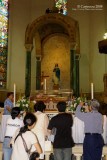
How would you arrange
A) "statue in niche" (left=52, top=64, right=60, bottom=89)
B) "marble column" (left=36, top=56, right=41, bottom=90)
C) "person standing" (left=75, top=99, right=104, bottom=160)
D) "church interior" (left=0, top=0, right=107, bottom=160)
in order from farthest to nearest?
"church interior" (left=0, top=0, right=107, bottom=160), "marble column" (left=36, top=56, right=41, bottom=90), "statue in niche" (left=52, top=64, right=60, bottom=89), "person standing" (left=75, top=99, right=104, bottom=160)

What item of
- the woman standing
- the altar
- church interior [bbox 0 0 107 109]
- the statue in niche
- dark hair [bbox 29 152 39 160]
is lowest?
dark hair [bbox 29 152 39 160]

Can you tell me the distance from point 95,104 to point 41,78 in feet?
41.2

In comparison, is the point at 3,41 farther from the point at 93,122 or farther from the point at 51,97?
the point at 93,122

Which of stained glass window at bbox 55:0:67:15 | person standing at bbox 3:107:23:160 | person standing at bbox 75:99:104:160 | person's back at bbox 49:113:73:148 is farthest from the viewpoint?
stained glass window at bbox 55:0:67:15

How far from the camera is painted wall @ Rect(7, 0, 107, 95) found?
17.3m

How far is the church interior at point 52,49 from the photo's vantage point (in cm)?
1711

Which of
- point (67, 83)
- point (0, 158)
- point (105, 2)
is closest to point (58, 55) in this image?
point (67, 83)

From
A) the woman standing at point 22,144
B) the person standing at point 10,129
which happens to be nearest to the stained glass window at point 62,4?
the person standing at point 10,129

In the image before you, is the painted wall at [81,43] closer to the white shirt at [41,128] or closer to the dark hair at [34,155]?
the white shirt at [41,128]

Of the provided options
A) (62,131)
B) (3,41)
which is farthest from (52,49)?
(62,131)

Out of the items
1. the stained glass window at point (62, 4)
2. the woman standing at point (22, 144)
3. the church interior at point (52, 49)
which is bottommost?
the woman standing at point (22, 144)

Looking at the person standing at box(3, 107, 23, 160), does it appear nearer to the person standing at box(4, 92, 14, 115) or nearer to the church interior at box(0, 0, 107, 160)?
the person standing at box(4, 92, 14, 115)

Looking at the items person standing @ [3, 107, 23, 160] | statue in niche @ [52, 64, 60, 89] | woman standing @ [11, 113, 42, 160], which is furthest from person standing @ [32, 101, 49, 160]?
statue in niche @ [52, 64, 60, 89]

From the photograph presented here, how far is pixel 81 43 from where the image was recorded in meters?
17.9
